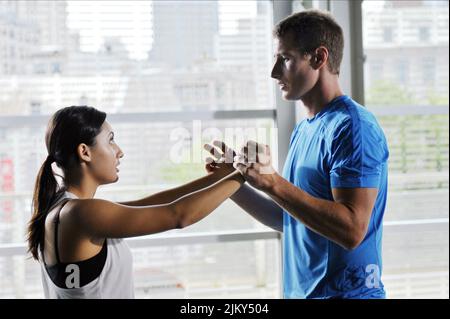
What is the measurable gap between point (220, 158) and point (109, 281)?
412 mm

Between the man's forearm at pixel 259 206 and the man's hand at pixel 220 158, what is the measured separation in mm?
162

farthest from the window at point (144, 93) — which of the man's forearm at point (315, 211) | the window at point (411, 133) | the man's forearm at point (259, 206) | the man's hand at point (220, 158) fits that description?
the window at point (411, 133)

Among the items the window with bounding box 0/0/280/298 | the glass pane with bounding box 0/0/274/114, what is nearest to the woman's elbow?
the window with bounding box 0/0/280/298

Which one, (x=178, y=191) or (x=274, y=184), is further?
(x=178, y=191)

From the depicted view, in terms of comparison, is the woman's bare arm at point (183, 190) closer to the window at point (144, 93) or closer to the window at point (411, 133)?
the window at point (144, 93)

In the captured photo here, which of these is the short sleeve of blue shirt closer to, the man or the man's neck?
the man

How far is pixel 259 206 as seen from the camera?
161 cm

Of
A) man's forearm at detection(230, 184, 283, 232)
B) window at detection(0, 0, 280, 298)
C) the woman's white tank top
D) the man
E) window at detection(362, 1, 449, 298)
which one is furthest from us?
window at detection(362, 1, 449, 298)

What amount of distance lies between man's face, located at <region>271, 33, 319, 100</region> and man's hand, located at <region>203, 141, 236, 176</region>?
210mm

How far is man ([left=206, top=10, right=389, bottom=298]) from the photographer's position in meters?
1.27

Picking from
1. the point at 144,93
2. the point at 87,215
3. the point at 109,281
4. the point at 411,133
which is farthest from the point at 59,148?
the point at 411,133

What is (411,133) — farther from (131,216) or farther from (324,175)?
(131,216)

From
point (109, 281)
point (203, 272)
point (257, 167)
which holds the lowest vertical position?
point (203, 272)
